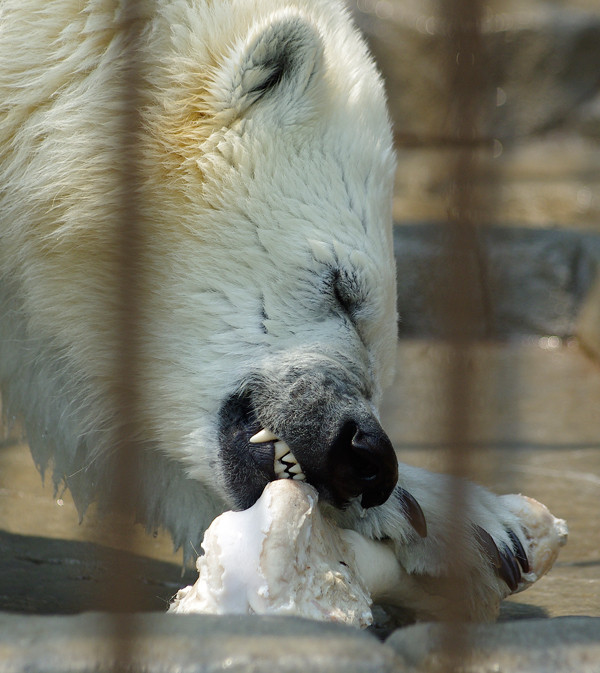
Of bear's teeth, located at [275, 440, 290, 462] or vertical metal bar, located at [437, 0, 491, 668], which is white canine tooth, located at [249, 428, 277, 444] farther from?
vertical metal bar, located at [437, 0, 491, 668]

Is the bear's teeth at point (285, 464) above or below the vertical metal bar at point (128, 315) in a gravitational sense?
below

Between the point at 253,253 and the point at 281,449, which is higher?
the point at 253,253

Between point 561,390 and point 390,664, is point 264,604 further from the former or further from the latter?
point 561,390

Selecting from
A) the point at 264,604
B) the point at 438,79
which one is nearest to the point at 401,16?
the point at 438,79

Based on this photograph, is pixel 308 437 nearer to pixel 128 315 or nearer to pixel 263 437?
pixel 263 437

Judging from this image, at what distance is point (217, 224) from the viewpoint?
6.42 feet

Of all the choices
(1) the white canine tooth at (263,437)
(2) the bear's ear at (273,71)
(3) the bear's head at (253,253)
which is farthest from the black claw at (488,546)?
(2) the bear's ear at (273,71)

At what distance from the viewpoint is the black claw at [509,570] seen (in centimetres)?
196

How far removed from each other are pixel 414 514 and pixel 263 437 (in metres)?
0.37

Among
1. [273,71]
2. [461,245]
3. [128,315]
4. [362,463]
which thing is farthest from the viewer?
[273,71]

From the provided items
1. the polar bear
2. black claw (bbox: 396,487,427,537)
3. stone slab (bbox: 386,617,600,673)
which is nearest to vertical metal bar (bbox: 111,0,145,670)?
the polar bear

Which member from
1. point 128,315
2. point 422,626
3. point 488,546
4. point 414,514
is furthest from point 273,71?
point 422,626

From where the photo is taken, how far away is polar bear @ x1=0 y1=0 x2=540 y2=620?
1927 millimetres

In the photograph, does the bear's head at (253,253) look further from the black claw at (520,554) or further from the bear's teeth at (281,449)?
the black claw at (520,554)
